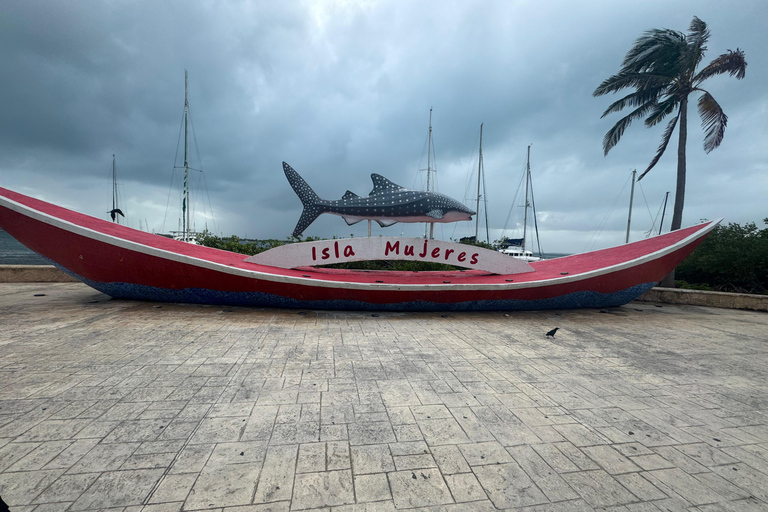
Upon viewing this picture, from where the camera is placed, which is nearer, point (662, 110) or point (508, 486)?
point (508, 486)

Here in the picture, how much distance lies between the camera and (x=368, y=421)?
2.64 meters

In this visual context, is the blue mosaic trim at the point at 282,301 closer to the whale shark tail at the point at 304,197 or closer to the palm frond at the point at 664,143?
the whale shark tail at the point at 304,197

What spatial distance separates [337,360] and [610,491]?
285 cm

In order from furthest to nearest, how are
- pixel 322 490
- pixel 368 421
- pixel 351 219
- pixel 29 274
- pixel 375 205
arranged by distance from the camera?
pixel 29 274
pixel 351 219
pixel 375 205
pixel 368 421
pixel 322 490

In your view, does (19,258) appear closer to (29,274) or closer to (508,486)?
(29,274)

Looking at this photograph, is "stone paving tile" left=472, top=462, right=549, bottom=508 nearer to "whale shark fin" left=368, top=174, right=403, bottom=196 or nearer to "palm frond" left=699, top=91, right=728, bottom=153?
"whale shark fin" left=368, top=174, right=403, bottom=196

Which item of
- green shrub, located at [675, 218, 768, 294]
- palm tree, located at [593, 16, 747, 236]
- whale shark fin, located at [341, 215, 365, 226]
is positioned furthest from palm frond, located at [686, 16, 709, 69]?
whale shark fin, located at [341, 215, 365, 226]

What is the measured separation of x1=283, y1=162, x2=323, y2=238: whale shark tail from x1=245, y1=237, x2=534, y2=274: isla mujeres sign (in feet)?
3.16

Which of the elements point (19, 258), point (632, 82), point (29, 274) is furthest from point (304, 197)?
point (19, 258)

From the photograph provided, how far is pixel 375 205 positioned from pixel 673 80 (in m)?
12.1

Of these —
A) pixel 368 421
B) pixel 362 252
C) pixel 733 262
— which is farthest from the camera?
pixel 733 262

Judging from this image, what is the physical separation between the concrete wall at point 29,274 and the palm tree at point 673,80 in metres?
19.4

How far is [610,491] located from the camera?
1.95 meters

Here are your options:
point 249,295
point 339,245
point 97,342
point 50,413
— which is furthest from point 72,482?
point 339,245
